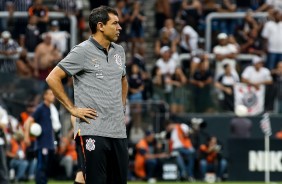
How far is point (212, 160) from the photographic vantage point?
24.1 m

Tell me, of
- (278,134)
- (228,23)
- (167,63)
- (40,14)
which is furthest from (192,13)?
(278,134)

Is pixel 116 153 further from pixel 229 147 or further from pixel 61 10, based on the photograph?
pixel 61 10

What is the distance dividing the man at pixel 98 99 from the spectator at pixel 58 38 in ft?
53.0

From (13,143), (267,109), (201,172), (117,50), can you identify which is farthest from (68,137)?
(117,50)

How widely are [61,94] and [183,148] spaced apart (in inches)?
570

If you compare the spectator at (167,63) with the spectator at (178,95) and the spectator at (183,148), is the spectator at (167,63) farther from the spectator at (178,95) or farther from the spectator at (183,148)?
the spectator at (183,148)

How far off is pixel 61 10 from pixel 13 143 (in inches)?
263

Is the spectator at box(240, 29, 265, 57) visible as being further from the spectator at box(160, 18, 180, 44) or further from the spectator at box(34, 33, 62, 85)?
the spectator at box(34, 33, 62, 85)

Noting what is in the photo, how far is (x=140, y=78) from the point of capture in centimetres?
2492

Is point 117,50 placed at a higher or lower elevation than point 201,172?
higher

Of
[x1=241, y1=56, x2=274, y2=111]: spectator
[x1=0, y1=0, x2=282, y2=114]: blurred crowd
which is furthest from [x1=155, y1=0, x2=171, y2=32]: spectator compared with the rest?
[x1=241, y1=56, x2=274, y2=111]: spectator

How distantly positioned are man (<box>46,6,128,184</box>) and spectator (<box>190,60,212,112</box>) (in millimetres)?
15123

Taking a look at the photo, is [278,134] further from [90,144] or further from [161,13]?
[90,144]

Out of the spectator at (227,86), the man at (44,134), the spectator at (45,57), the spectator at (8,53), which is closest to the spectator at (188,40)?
the spectator at (227,86)
